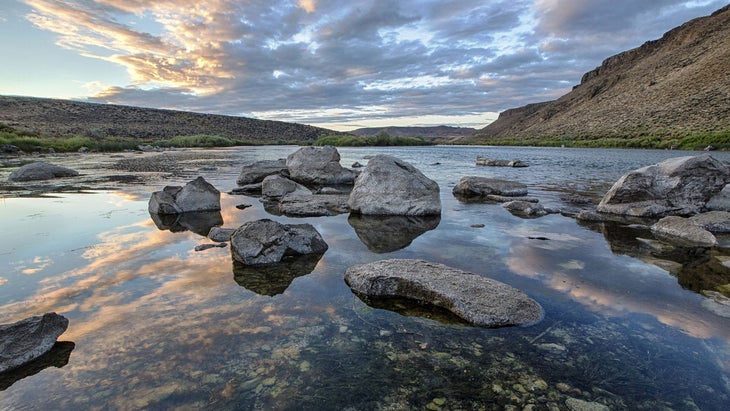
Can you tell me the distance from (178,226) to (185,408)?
252 inches

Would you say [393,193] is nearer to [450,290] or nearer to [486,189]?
[486,189]

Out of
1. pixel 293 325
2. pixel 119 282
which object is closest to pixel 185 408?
pixel 293 325

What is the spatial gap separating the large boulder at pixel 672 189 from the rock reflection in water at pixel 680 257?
6.22 ft

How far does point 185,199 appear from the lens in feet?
32.4

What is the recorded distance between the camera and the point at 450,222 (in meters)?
8.88

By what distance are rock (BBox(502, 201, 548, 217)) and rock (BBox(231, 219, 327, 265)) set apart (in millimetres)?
5848

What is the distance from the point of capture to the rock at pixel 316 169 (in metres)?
16.2

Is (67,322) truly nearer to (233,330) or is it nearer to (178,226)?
(233,330)

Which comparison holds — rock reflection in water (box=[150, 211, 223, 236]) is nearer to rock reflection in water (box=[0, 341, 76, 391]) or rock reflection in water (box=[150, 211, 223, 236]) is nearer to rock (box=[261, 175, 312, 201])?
rock (box=[261, 175, 312, 201])

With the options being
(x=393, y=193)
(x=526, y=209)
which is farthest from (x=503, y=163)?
(x=393, y=193)

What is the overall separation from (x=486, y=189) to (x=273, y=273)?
9.71 meters

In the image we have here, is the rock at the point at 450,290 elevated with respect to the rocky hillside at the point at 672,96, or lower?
lower

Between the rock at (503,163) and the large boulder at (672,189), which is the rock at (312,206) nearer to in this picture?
the large boulder at (672,189)

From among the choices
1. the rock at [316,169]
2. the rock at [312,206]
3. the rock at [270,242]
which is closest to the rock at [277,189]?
the rock at [312,206]
